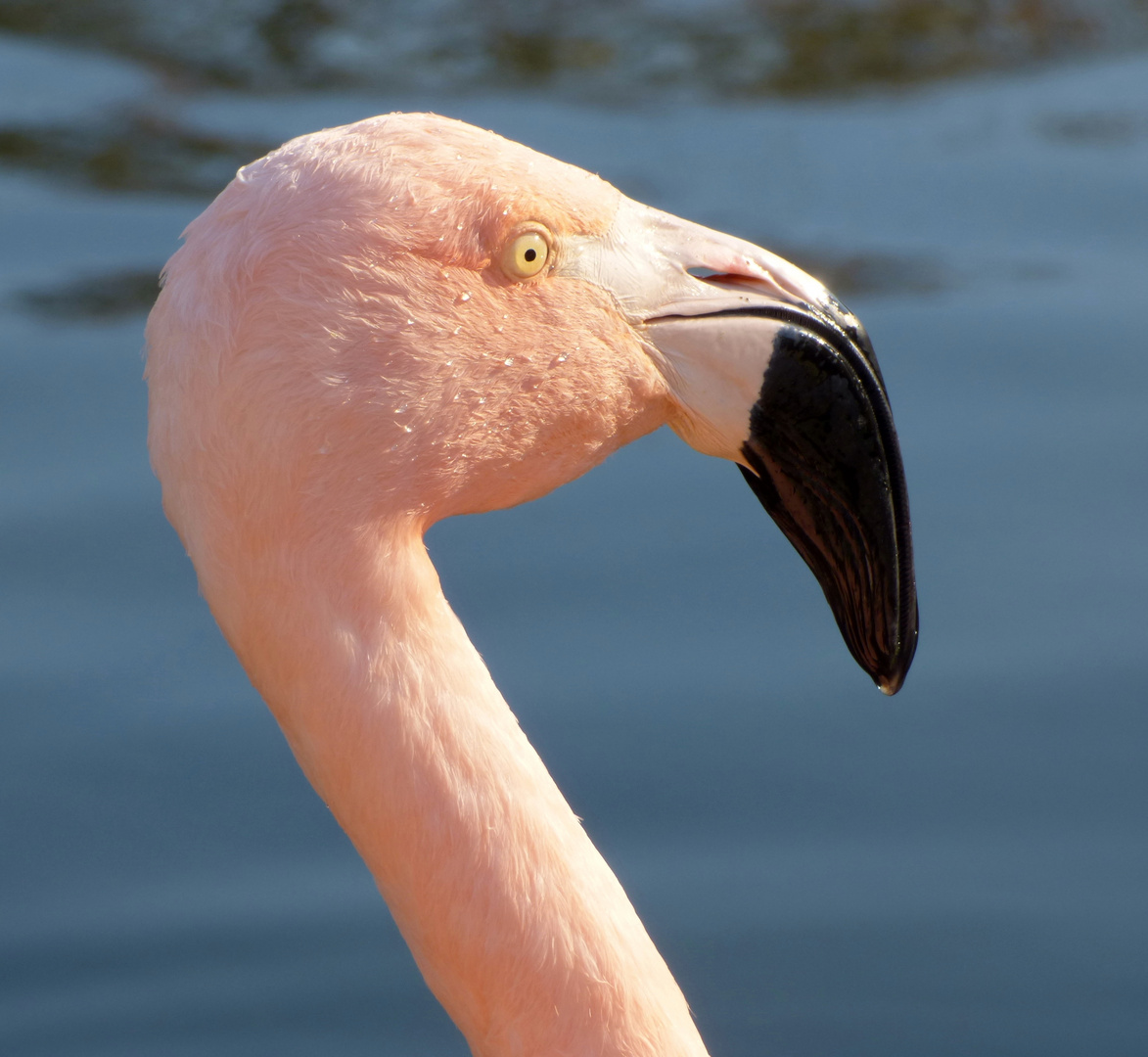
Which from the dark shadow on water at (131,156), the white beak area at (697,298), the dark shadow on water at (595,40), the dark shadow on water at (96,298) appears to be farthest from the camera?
the dark shadow on water at (595,40)

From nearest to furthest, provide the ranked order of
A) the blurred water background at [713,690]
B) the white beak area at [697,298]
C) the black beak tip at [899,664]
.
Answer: the white beak area at [697,298] → the black beak tip at [899,664] → the blurred water background at [713,690]

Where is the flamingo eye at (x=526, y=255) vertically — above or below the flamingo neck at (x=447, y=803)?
above

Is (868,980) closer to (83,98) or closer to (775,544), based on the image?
(775,544)

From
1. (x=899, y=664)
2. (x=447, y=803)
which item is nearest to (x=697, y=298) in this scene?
(x=899, y=664)

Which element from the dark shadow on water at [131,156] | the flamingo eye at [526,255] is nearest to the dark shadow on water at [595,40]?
the dark shadow on water at [131,156]

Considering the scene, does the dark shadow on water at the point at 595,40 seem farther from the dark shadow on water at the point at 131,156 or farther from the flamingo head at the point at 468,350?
the flamingo head at the point at 468,350

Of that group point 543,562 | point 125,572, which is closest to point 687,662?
point 543,562

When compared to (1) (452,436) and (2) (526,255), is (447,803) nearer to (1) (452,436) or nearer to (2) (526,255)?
(1) (452,436)

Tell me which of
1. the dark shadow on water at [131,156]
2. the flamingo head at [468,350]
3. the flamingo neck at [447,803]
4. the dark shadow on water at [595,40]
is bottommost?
the flamingo neck at [447,803]

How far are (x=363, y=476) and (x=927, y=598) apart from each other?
268cm

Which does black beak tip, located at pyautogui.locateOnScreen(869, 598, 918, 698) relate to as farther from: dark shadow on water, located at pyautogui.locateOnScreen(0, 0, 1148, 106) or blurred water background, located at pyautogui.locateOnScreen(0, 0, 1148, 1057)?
dark shadow on water, located at pyautogui.locateOnScreen(0, 0, 1148, 106)

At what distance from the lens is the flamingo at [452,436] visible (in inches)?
69.4

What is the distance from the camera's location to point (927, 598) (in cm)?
417

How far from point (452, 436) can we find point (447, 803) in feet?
1.49
